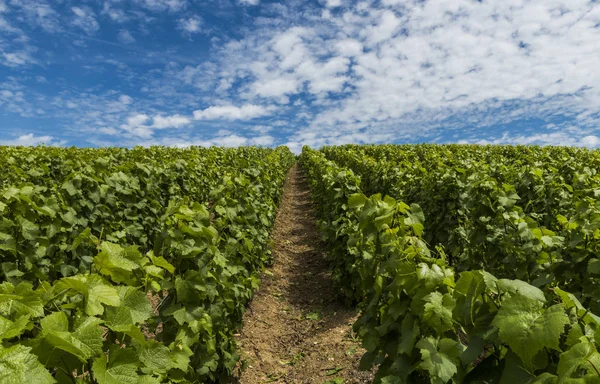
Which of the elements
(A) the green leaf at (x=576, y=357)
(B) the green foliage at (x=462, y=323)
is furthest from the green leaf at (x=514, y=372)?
(A) the green leaf at (x=576, y=357)

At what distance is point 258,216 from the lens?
23.7 feet

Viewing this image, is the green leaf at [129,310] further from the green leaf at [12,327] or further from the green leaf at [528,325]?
the green leaf at [528,325]

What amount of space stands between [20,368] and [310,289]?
6545 mm

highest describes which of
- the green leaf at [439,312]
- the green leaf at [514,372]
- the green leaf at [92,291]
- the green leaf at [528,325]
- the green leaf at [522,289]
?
the green leaf at [92,291]

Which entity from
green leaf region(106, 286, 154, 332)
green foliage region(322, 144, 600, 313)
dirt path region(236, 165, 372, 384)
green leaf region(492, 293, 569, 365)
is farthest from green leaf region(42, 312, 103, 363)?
dirt path region(236, 165, 372, 384)

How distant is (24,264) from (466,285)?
16.0ft

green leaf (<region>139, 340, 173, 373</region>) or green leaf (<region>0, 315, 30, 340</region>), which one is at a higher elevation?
green leaf (<region>0, 315, 30, 340</region>)

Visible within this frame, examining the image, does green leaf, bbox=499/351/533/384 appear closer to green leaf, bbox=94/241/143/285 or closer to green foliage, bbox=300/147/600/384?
green foliage, bbox=300/147/600/384

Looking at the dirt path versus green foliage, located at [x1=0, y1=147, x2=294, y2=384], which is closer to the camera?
green foliage, located at [x1=0, y1=147, x2=294, y2=384]

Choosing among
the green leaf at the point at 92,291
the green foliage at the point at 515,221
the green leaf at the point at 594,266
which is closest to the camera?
the green leaf at the point at 92,291

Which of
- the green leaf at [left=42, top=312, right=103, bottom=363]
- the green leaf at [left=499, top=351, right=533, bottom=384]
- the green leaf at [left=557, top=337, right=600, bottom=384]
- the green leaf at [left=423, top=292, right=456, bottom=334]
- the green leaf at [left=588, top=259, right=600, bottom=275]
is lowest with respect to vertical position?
the green leaf at [left=588, top=259, right=600, bottom=275]

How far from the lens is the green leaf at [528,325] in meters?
1.56

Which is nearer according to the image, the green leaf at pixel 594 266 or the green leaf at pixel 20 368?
the green leaf at pixel 20 368

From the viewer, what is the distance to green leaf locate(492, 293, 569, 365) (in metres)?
1.56
